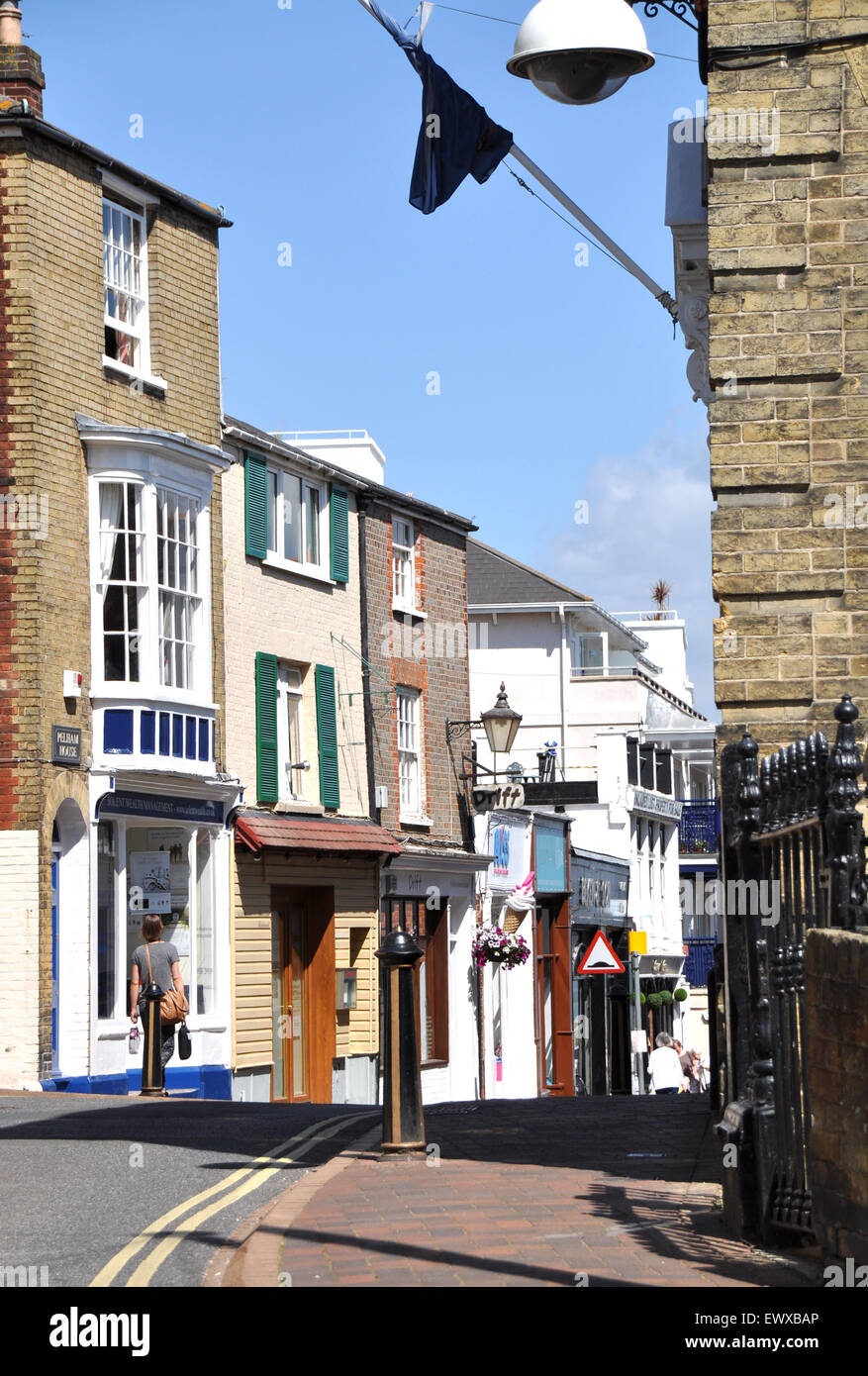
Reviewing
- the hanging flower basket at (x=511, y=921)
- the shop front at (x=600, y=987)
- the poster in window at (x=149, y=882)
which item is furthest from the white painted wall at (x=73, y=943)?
the shop front at (x=600, y=987)

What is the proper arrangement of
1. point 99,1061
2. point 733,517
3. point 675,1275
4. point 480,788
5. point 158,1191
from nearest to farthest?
point 675,1275, point 733,517, point 158,1191, point 99,1061, point 480,788

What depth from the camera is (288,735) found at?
2659cm

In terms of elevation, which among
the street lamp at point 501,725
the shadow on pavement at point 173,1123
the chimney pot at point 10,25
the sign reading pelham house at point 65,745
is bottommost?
the shadow on pavement at point 173,1123

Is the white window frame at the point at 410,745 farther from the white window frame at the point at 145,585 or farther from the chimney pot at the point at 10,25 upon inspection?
the chimney pot at the point at 10,25

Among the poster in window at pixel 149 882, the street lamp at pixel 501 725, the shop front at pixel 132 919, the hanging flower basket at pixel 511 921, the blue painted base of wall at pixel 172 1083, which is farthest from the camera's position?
the hanging flower basket at pixel 511 921

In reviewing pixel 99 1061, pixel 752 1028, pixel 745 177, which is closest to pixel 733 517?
pixel 745 177

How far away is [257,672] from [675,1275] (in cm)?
1891

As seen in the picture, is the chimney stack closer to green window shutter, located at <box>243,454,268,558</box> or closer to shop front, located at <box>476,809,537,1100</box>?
green window shutter, located at <box>243,454,268,558</box>

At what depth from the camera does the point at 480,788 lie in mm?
32375

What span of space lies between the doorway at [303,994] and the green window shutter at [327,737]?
55.4 inches

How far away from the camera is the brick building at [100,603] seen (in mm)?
20391

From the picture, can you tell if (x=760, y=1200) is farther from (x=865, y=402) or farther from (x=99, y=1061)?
(x=99, y=1061)

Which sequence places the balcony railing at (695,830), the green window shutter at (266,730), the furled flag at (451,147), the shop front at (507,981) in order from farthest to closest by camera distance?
the balcony railing at (695,830)
the shop front at (507,981)
the green window shutter at (266,730)
the furled flag at (451,147)

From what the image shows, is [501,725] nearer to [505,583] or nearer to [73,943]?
[73,943]
